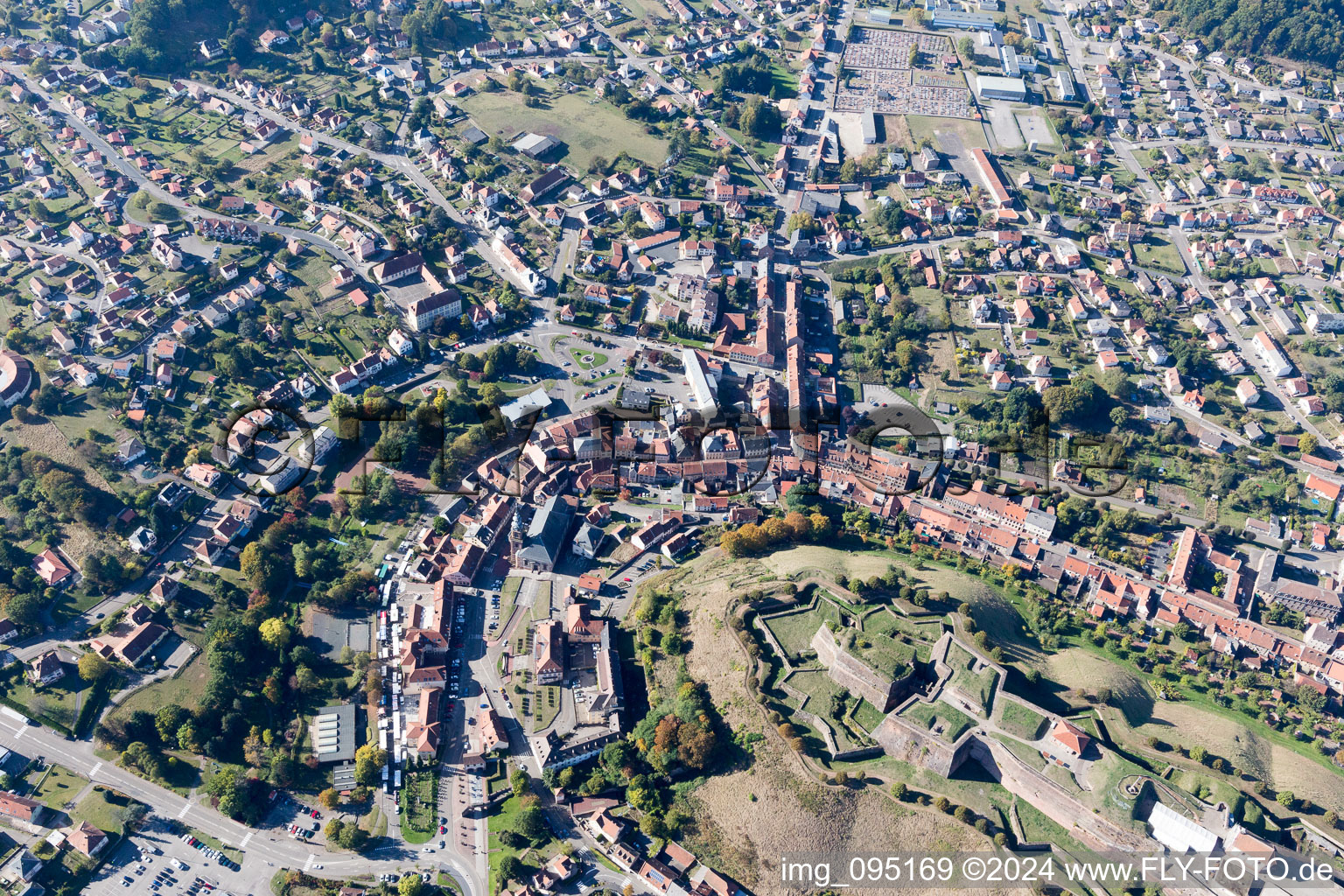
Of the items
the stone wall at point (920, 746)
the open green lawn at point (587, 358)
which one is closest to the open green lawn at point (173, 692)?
the open green lawn at point (587, 358)

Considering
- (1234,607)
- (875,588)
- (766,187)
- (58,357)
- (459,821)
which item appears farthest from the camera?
(766,187)

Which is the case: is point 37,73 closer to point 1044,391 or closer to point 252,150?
point 252,150

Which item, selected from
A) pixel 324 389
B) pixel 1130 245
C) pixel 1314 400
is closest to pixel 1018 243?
pixel 1130 245

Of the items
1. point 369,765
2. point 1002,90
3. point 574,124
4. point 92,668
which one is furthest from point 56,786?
point 1002,90

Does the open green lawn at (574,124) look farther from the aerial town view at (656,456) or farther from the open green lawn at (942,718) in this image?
the open green lawn at (942,718)

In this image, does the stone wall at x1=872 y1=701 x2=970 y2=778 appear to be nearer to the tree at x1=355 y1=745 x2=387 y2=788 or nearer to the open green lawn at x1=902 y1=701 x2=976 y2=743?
the open green lawn at x1=902 y1=701 x2=976 y2=743

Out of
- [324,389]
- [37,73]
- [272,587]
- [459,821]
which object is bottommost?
[459,821]
